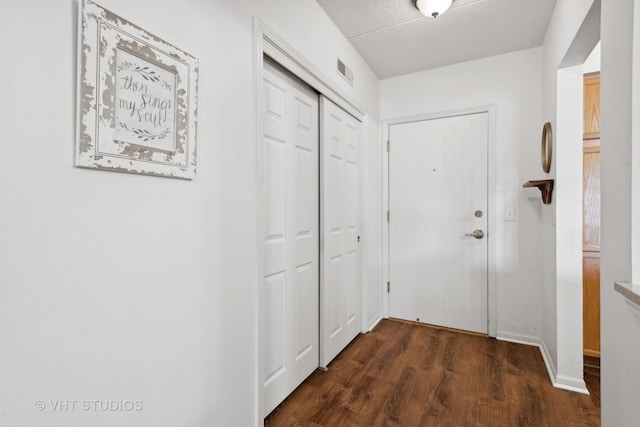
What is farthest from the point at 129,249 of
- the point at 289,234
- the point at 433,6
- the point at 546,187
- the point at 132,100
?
the point at 546,187

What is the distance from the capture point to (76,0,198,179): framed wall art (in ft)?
2.75

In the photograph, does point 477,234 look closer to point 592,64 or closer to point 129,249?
point 592,64

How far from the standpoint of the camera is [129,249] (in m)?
0.96

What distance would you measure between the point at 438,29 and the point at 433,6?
1.38 ft

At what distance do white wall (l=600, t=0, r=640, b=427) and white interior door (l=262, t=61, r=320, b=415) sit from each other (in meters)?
1.39

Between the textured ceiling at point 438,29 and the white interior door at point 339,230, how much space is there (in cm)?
59

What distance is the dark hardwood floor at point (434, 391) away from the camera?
1.67m

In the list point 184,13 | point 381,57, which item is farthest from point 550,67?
point 184,13

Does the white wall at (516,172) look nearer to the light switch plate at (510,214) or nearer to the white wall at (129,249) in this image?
the light switch plate at (510,214)

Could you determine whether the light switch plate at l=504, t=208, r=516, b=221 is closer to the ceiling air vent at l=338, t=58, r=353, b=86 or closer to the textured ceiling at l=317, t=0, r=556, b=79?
Result: the textured ceiling at l=317, t=0, r=556, b=79

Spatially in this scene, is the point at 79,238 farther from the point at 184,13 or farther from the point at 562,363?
the point at 562,363

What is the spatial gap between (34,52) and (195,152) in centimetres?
49

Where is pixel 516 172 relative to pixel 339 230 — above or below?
above

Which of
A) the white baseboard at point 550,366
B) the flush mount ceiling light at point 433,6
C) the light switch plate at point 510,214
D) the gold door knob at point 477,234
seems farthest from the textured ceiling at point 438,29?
the white baseboard at point 550,366
